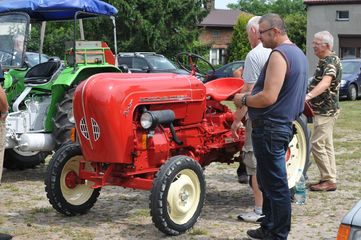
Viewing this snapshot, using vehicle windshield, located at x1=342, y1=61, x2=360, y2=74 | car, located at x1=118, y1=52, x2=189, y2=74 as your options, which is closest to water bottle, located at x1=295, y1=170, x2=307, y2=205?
car, located at x1=118, y1=52, x2=189, y2=74

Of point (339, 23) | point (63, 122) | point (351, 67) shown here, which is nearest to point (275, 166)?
point (63, 122)

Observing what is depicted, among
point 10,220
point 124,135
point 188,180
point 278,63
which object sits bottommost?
point 10,220

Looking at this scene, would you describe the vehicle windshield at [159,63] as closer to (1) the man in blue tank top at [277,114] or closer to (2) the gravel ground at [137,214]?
(2) the gravel ground at [137,214]

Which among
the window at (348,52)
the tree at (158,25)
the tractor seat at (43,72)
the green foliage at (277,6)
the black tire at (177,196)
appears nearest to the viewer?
the black tire at (177,196)

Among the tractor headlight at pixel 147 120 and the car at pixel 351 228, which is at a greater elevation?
the tractor headlight at pixel 147 120

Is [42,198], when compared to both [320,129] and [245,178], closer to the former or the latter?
[245,178]

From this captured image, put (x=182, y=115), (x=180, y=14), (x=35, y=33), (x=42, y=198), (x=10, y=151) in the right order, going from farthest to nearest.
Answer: (x=180, y=14), (x=35, y=33), (x=10, y=151), (x=42, y=198), (x=182, y=115)

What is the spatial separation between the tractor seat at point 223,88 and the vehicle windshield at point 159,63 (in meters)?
14.7

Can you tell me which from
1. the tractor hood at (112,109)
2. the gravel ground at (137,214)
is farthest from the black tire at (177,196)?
the tractor hood at (112,109)

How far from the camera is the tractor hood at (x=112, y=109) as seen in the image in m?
5.61

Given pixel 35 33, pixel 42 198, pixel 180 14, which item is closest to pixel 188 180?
pixel 42 198

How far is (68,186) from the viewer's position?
6.30m

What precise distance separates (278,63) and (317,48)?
277 centimetres

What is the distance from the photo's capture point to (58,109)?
775cm
